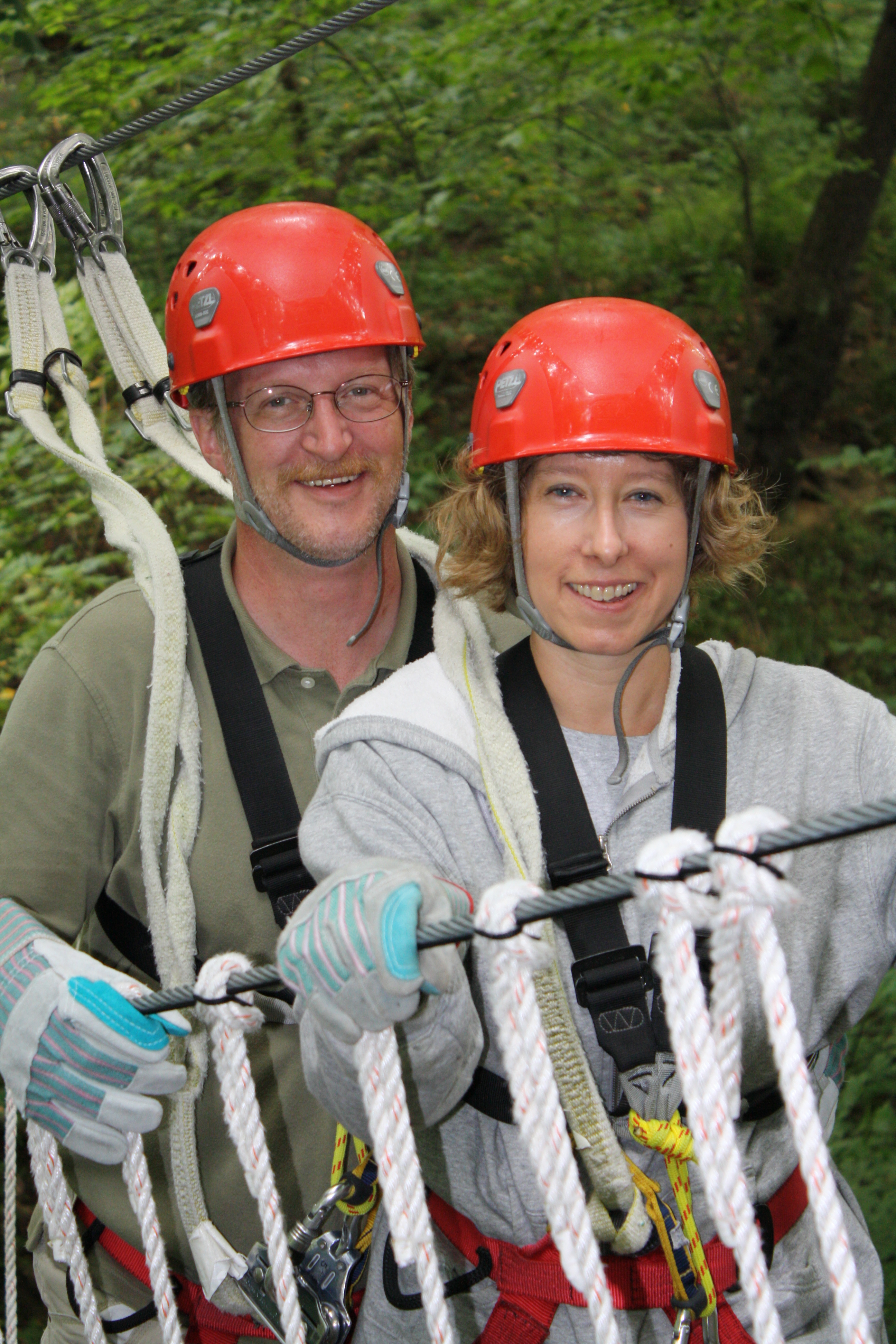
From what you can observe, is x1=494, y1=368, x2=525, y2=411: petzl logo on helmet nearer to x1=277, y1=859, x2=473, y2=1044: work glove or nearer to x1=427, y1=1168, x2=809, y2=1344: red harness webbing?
x1=277, y1=859, x2=473, y2=1044: work glove

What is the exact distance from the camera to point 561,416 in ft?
5.06

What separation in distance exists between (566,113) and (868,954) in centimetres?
579

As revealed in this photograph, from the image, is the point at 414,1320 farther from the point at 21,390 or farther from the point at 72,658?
the point at 21,390

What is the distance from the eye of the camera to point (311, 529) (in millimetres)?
2047

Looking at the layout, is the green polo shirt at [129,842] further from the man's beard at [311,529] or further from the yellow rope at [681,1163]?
the yellow rope at [681,1163]

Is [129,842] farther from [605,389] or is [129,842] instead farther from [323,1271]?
[605,389]

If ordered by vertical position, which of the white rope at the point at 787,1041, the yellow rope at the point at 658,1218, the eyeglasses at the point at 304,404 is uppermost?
the eyeglasses at the point at 304,404

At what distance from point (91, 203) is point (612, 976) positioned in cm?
179

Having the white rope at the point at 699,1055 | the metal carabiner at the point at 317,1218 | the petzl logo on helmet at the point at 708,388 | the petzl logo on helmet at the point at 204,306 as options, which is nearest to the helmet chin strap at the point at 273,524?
the petzl logo on helmet at the point at 204,306

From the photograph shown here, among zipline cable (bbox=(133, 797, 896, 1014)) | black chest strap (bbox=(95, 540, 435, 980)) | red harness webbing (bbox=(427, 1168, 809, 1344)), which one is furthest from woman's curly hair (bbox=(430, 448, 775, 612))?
red harness webbing (bbox=(427, 1168, 809, 1344))

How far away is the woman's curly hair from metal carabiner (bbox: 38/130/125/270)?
1011mm

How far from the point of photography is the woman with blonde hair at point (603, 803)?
1.44 m

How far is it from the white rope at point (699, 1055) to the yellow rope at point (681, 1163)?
27 cm

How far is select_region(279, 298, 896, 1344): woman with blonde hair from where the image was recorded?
1.44m
